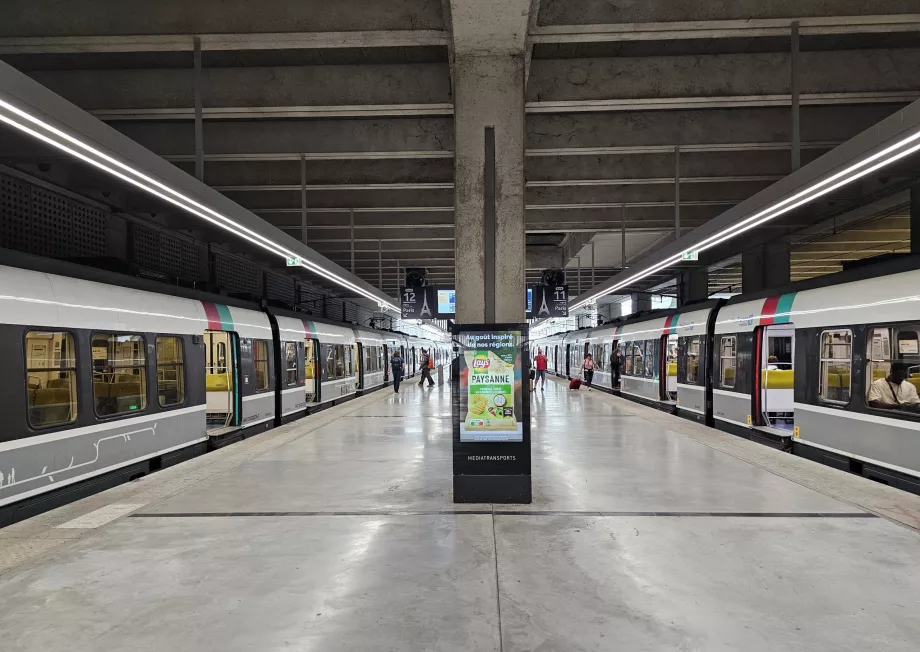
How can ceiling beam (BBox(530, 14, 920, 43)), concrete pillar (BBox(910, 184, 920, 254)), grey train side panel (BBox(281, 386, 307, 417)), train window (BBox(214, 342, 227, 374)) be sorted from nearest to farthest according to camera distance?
ceiling beam (BBox(530, 14, 920, 43)) → concrete pillar (BBox(910, 184, 920, 254)) → train window (BBox(214, 342, 227, 374)) → grey train side panel (BBox(281, 386, 307, 417))

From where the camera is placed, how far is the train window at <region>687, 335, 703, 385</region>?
1326 cm

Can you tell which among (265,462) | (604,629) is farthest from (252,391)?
(604,629)

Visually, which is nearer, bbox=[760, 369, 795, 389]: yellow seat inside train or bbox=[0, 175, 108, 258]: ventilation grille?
bbox=[0, 175, 108, 258]: ventilation grille

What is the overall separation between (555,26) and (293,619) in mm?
6242

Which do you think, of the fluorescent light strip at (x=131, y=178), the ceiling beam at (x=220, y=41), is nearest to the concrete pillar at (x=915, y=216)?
the ceiling beam at (x=220, y=41)

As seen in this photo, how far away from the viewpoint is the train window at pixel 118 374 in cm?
711

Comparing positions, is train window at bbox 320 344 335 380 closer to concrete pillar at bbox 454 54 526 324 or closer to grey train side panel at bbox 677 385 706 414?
grey train side panel at bbox 677 385 706 414

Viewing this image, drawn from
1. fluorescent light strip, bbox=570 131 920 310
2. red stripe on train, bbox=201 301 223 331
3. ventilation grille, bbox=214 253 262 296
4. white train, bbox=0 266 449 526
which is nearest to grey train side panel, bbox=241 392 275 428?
white train, bbox=0 266 449 526

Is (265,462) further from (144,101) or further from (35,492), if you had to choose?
(144,101)

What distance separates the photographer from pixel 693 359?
13578mm

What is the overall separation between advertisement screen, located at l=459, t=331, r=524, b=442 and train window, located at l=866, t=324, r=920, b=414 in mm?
4386

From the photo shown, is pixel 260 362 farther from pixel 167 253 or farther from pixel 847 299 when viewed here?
pixel 847 299

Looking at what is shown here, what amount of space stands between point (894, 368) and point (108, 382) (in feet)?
30.7

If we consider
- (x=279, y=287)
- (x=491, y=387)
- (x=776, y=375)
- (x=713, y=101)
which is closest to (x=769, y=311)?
(x=776, y=375)
